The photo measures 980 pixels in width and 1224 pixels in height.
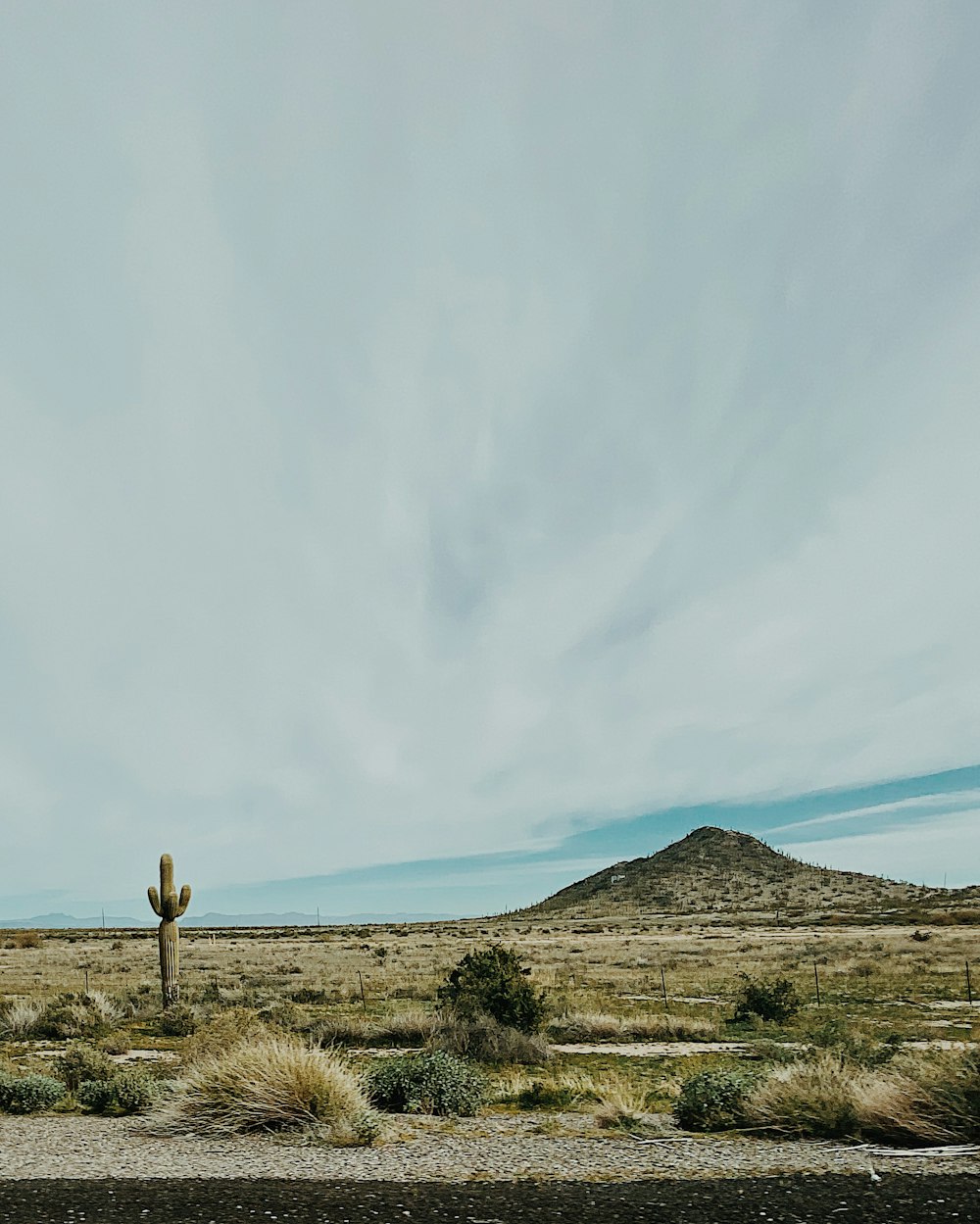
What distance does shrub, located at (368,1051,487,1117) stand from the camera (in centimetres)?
1171

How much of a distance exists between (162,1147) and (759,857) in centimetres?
17132

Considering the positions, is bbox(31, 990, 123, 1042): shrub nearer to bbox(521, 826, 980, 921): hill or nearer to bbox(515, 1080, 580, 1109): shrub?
bbox(515, 1080, 580, 1109): shrub

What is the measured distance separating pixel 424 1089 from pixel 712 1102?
139 inches

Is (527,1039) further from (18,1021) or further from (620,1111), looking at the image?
(18,1021)

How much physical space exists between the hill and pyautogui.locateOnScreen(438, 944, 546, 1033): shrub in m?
87.5

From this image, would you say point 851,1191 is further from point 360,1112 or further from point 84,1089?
point 84,1089

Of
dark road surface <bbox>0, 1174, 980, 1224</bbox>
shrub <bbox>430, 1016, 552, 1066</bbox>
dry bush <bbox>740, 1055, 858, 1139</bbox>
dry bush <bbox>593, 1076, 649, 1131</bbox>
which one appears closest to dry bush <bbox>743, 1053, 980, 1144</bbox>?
dry bush <bbox>740, 1055, 858, 1139</bbox>

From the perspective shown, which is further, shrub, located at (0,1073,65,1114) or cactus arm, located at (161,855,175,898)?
cactus arm, located at (161,855,175,898)

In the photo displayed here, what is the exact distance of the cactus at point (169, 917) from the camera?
27.7 metres

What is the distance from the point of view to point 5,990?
3791cm

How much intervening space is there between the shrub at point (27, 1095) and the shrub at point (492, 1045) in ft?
25.4

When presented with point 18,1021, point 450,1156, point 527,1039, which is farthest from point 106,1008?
point 450,1156

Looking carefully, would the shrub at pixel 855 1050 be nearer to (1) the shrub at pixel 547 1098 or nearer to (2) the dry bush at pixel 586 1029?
(1) the shrub at pixel 547 1098

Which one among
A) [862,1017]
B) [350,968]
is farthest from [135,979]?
[862,1017]
